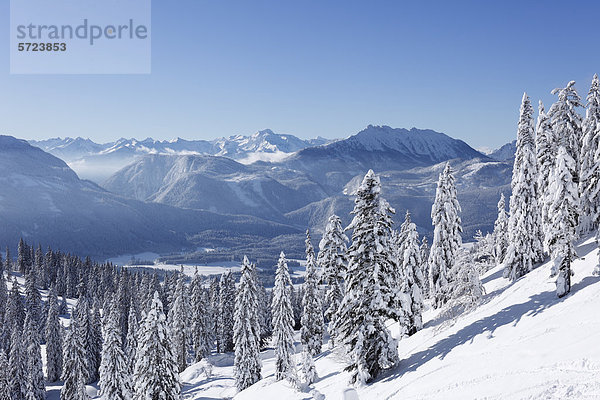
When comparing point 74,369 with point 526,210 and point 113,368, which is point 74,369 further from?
point 526,210

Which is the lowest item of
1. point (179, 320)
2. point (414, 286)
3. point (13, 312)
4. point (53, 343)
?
point (53, 343)

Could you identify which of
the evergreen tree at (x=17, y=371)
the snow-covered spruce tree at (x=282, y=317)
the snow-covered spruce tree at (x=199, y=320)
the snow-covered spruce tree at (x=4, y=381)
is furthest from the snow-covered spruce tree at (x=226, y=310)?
the snow-covered spruce tree at (x=4, y=381)

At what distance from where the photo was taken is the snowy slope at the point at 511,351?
17359 mm

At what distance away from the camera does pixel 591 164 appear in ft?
101

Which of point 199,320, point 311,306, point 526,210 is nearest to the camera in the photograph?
point 526,210

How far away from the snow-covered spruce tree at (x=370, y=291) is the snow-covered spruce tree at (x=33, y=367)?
2221 inches

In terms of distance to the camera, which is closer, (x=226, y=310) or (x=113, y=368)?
(x=113, y=368)

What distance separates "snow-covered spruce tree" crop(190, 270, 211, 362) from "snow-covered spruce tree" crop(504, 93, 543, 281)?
56.4 metres

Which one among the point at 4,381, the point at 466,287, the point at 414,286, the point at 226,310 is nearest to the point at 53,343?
the point at 4,381

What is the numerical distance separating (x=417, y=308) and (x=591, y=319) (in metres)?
16.7

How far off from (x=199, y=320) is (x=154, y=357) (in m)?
38.8

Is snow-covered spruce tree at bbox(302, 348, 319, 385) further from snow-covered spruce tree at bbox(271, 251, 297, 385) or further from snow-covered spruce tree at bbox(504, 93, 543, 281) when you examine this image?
snow-covered spruce tree at bbox(504, 93, 543, 281)

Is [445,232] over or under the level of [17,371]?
over

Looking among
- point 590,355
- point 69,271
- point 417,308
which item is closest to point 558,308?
point 590,355
